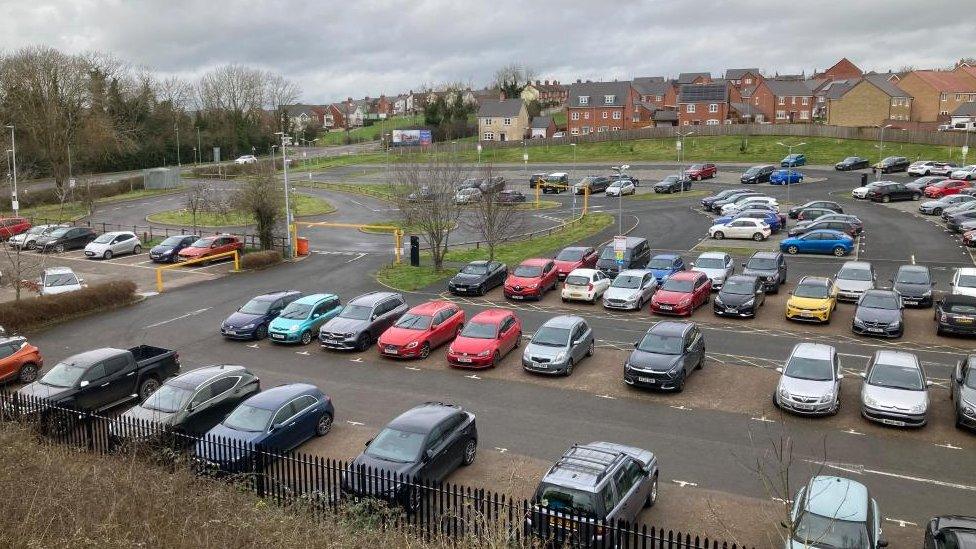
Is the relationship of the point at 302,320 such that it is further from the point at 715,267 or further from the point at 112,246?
the point at 112,246

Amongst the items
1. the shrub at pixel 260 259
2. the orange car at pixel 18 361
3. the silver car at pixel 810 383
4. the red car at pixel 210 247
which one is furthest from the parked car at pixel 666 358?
the red car at pixel 210 247

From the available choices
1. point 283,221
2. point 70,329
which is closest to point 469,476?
point 70,329

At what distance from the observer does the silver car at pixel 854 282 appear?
92.9 ft

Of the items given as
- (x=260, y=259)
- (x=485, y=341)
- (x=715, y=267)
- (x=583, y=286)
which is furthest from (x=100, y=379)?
(x=715, y=267)

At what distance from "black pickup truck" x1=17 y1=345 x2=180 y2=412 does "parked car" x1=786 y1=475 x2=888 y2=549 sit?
15515 mm

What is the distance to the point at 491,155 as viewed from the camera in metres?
96.3

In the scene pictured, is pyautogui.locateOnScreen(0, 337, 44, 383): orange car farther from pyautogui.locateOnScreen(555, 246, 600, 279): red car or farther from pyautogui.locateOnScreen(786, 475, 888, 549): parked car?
pyautogui.locateOnScreen(786, 475, 888, 549): parked car

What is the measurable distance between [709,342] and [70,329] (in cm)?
2288

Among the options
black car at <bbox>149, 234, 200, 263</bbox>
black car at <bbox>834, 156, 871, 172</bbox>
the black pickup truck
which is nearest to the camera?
the black pickup truck

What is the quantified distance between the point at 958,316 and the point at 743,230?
18201 mm

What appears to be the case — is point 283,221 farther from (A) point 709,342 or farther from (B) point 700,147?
(B) point 700,147

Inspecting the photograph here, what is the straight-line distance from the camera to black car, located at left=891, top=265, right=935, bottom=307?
27.3 m

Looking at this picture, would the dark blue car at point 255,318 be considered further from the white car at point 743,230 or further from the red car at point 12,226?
the red car at point 12,226

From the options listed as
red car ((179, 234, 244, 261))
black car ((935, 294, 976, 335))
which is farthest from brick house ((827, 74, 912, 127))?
red car ((179, 234, 244, 261))
